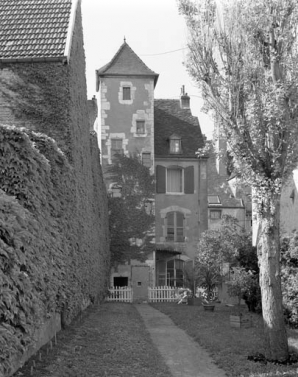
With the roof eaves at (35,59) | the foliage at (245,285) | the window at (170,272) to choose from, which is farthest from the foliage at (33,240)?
the window at (170,272)

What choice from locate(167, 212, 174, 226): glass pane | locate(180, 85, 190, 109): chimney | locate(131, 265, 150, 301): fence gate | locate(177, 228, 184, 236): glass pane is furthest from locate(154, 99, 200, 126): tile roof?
locate(131, 265, 150, 301): fence gate

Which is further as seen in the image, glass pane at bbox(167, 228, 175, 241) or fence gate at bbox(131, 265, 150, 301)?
glass pane at bbox(167, 228, 175, 241)

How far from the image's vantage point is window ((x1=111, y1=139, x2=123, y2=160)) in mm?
36188

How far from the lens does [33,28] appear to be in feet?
57.9

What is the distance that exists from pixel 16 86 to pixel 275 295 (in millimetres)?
9657

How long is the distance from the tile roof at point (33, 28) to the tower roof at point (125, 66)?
17.4m

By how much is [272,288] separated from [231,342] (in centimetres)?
228

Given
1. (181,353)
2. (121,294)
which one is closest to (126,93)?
(121,294)

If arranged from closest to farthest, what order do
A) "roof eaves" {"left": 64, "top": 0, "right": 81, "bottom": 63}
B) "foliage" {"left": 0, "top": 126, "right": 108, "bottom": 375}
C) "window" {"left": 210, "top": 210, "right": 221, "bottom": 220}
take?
1. "foliage" {"left": 0, "top": 126, "right": 108, "bottom": 375}
2. "roof eaves" {"left": 64, "top": 0, "right": 81, "bottom": 63}
3. "window" {"left": 210, "top": 210, "right": 221, "bottom": 220}

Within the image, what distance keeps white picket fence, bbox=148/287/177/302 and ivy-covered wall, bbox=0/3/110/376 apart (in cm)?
1190

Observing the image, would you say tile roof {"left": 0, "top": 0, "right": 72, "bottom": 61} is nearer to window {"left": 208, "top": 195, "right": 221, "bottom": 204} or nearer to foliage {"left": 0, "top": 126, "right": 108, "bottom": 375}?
foliage {"left": 0, "top": 126, "right": 108, "bottom": 375}

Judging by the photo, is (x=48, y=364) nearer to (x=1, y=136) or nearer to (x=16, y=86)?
(x=1, y=136)

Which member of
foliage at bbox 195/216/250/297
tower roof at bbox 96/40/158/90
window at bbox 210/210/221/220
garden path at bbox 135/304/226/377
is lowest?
garden path at bbox 135/304/226/377

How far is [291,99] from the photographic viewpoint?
12023mm
